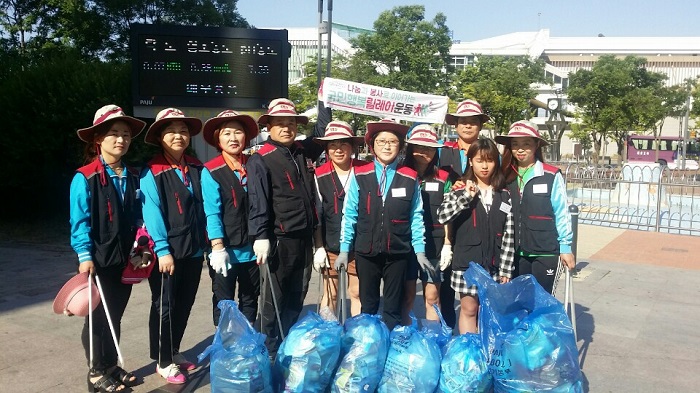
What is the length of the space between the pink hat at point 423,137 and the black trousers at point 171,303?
5.68 feet

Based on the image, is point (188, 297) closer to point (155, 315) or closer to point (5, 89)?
point (155, 315)

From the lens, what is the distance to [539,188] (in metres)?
4.13

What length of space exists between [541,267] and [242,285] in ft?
6.89

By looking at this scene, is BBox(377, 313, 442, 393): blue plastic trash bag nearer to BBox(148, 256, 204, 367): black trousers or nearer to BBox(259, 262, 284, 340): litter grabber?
BBox(259, 262, 284, 340): litter grabber

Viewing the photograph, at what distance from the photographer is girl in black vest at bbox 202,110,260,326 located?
12.9 ft

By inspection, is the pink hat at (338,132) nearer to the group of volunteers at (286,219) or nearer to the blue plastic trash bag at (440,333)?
the group of volunteers at (286,219)

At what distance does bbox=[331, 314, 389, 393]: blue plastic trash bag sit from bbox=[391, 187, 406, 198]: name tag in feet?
2.90

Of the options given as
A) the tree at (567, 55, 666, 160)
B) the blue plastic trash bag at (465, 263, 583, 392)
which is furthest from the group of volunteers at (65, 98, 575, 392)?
the tree at (567, 55, 666, 160)

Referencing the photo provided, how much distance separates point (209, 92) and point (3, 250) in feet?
12.5

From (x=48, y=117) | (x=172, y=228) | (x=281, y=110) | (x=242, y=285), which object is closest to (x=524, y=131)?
(x=281, y=110)

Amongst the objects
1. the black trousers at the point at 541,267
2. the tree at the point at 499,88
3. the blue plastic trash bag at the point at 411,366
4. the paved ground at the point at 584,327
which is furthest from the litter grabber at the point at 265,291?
the tree at the point at 499,88

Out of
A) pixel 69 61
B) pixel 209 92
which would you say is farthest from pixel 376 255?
pixel 69 61

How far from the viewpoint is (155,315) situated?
4.05m

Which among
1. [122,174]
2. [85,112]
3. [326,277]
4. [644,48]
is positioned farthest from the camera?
[644,48]
